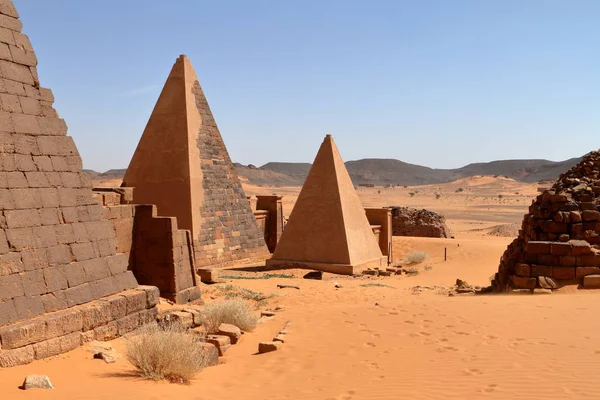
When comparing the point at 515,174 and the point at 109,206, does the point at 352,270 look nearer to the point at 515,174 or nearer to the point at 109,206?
the point at 109,206

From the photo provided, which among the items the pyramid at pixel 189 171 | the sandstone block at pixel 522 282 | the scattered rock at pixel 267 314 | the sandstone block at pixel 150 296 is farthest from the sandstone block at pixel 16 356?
the pyramid at pixel 189 171

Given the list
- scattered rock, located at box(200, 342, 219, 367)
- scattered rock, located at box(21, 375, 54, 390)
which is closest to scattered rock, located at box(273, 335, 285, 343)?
scattered rock, located at box(200, 342, 219, 367)

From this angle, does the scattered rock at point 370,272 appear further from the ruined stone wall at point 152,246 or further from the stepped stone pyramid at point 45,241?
the stepped stone pyramid at point 45,241

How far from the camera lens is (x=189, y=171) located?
15969 millimetres

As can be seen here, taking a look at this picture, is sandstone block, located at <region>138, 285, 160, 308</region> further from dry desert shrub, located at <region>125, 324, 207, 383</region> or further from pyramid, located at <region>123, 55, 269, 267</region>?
pyramid, located at <region>123, 55, 269, 267</region>

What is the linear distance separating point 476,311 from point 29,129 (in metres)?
6.89

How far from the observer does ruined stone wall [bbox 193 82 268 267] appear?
16203mm

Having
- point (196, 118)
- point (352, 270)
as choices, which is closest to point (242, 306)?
point (352, 270)

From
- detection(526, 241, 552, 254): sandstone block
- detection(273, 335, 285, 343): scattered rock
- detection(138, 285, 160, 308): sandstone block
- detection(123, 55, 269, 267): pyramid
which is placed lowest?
detection(273, 335, 285, 343): scattered rock

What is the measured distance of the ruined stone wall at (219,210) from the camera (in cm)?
1620

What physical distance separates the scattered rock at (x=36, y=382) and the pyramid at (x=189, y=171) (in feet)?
35.1

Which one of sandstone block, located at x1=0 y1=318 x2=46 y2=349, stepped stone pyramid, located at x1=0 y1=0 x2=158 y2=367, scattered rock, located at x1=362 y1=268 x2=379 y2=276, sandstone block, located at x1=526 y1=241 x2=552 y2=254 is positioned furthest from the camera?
scattered rock, located at x1=362 y1=268 x2=379 y2=276

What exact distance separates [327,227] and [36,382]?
11.4 meters

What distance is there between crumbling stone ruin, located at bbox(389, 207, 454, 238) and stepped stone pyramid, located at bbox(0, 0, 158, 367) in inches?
849
